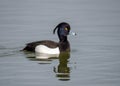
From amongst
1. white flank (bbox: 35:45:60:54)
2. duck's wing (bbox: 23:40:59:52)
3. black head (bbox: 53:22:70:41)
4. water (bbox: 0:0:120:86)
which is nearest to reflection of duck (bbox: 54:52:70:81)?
water (bbox: 0:0:120:86)

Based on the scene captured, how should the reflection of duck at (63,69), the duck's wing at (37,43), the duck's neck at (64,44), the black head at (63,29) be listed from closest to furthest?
the reflection of duck at (63,69) < the duck's wing at (37,43) < the duck's neck at (64,44) < the black head at (63,29)

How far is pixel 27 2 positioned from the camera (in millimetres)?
27594

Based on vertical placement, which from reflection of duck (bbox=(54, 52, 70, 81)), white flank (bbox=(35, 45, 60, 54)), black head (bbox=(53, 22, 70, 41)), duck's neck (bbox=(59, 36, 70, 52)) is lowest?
reflection of duck (bbox=(54, 52, 70, 81))

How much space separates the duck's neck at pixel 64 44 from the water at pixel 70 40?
286 millimetres

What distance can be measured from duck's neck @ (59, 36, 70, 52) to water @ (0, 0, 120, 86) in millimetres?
286

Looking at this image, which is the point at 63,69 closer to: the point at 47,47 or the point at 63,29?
the point at 47,47

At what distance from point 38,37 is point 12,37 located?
103 centimetres

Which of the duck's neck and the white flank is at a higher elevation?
the duck's neck

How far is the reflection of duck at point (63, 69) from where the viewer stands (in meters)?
16.0

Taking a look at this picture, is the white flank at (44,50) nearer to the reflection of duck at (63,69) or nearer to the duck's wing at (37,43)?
the duck's wing at (37,43)

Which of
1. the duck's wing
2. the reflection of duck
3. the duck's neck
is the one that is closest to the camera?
the reflection of duck

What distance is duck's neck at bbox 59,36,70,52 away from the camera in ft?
64.0

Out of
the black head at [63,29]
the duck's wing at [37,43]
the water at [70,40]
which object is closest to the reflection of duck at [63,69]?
the water at [70,40]

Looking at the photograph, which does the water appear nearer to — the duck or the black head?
the duck
